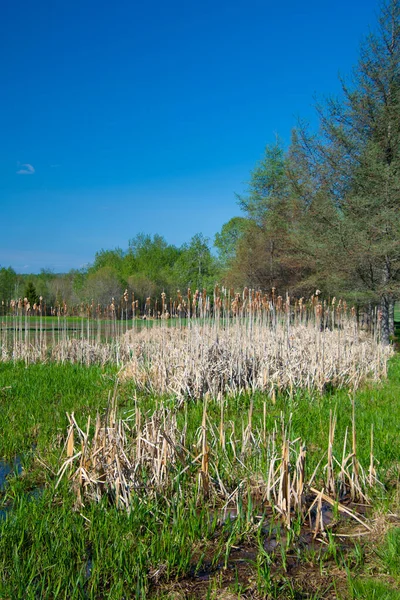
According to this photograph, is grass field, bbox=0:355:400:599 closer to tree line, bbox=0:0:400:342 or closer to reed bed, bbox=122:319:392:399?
reed bed, bbox=122:319:392:399

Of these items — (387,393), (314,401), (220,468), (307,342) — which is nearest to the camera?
(220,468)

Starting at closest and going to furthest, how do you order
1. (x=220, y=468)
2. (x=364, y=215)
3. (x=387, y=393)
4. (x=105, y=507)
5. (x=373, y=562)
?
(x=373, y=562)
(x=105, y=507)
(x=220, y=468)
(x=387, y=393)
(x=364, y=215)

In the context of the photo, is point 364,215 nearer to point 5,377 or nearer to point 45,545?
point 5,377

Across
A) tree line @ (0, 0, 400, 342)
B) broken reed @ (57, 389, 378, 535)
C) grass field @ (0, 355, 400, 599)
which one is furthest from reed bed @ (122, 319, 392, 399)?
tree line @ (0, 0, 400, 342)

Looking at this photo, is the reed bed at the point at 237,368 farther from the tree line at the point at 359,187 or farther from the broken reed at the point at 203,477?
the tree line at the point at 359,187

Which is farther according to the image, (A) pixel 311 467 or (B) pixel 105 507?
(A) pixel 311 467

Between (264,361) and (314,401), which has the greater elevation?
(264,361)

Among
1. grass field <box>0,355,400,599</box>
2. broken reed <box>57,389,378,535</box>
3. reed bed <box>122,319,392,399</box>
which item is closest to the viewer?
grass field <box>0,355,400,599</box>

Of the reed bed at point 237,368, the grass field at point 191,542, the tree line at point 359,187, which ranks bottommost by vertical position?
the grass field at point 191,542

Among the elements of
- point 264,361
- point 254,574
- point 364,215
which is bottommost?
point 254,574

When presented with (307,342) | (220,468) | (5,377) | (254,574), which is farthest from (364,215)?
(254,574)

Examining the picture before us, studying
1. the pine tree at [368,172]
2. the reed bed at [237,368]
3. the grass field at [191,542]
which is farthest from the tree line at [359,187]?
the grass field at [191,542]

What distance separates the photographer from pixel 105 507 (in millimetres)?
3082

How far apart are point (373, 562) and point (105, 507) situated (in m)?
1.65
